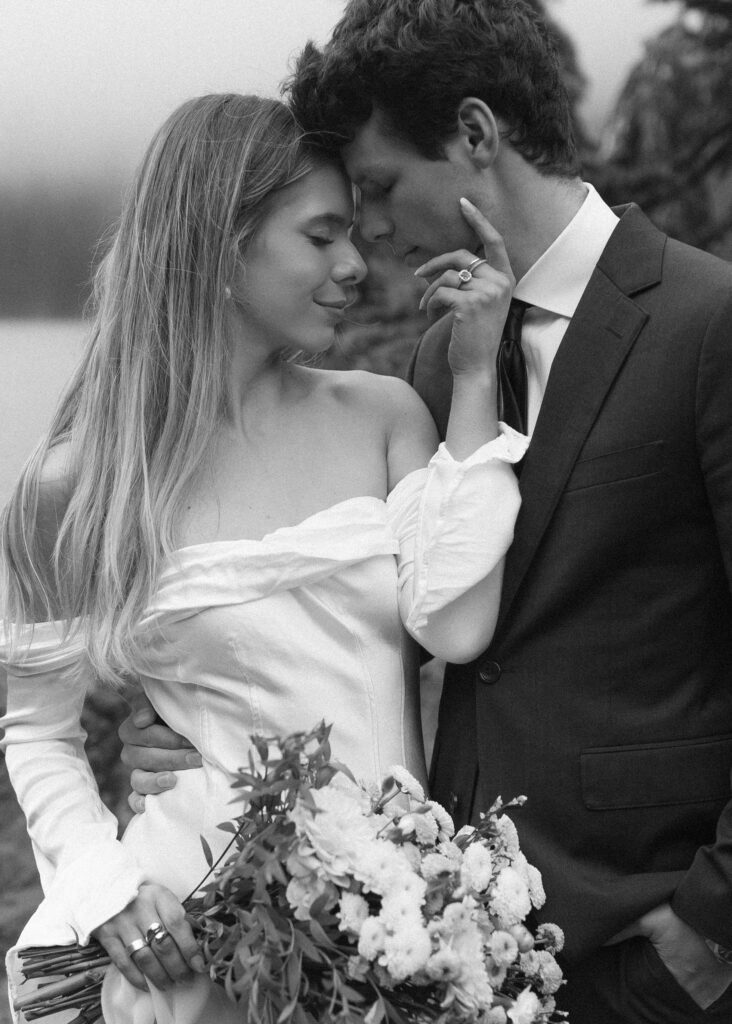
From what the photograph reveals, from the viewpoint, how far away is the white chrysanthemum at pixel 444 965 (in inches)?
69.3

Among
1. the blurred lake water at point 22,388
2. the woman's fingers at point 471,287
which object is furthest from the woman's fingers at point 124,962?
the blurred lake water at point 22,388

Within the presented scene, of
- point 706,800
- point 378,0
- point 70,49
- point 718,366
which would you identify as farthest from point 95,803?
point 70,49

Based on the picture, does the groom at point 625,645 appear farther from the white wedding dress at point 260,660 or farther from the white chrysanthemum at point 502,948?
the white chrysanthemum at point 502,948

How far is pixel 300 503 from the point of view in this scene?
2385 mm

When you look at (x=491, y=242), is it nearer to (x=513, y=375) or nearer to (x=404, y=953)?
(x=513, y=375)

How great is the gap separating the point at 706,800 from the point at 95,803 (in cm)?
113

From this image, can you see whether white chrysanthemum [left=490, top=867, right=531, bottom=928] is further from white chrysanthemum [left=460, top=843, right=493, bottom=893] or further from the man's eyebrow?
the man's eyebrow

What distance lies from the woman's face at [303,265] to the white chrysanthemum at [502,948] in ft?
3.85

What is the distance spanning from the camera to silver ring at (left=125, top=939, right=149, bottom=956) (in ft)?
6.68

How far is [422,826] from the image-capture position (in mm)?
1927

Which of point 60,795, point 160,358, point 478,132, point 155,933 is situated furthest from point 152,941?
point 478,132

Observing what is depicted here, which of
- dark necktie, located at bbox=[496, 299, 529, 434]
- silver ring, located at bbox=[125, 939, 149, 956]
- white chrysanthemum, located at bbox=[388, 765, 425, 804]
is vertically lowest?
silver ring, located at bbox=[125, 939, 149, 956]

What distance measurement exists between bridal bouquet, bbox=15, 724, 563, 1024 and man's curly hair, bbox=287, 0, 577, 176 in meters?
1.20

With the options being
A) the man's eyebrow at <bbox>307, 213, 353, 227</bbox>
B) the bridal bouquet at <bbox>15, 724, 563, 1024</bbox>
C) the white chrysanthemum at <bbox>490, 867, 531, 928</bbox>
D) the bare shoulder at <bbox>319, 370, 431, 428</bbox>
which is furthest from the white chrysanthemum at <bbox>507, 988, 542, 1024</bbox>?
the man's eyebrow at <bbox>307, 213, 353, 227</bbox>
